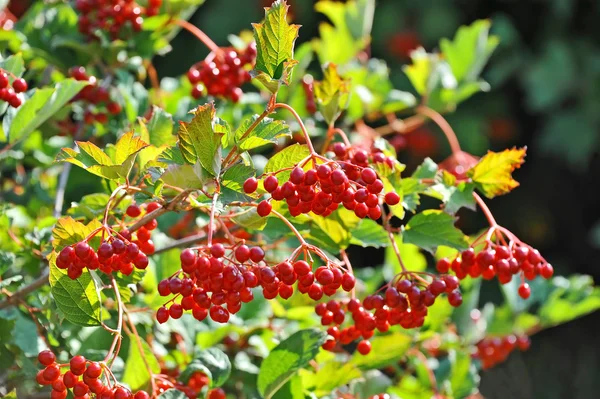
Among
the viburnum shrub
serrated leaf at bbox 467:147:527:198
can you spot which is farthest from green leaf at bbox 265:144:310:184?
serrated leaf at bbox 467:147:527:198

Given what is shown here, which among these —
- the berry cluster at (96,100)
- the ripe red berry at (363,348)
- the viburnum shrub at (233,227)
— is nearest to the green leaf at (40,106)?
the viburnum shrub at (233,227)

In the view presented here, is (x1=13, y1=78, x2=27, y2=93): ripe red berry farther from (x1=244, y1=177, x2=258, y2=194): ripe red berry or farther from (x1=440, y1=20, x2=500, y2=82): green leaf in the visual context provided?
(x1=440, y1=20, x2=500, y2=82): green leaf

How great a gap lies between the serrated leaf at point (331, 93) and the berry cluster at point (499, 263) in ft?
0.73

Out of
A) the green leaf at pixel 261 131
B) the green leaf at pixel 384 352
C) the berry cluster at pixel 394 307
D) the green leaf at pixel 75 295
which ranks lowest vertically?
the green leaf at pixel 384 352

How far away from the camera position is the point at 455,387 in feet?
4.01

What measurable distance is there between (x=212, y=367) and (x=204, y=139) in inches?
12.2

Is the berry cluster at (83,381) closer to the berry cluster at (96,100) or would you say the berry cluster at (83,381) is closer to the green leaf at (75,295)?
the green leaf at (75,295)

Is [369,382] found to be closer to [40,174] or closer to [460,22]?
[40,174]

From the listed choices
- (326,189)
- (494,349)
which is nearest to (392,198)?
(326,189)

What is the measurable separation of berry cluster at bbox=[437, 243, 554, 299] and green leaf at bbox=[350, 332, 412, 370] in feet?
0.54

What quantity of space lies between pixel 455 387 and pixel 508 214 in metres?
2.09

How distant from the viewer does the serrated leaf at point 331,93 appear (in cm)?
92

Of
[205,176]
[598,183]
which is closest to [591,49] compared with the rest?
[598,183]

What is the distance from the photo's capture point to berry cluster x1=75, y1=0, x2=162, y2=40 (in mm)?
1153
